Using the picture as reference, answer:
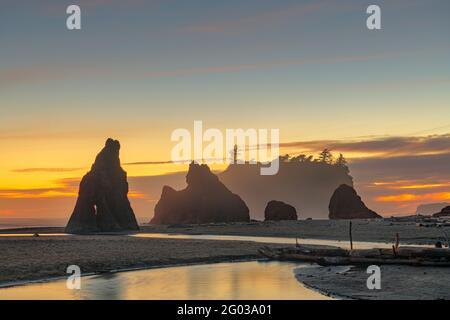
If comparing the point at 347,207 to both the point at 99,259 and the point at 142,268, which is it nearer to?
the point at 99,259

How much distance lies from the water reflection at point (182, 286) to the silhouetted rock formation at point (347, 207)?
14180 centimetres

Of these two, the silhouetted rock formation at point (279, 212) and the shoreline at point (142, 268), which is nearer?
the shoreline at point (142, 268)

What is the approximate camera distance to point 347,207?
17912 cm

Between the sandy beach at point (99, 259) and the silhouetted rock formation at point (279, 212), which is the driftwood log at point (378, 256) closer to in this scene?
the sandy beach at point (99, 259)

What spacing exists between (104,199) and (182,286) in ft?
352

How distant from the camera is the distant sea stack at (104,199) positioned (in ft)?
422

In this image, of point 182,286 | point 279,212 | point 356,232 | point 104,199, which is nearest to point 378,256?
point 182,286

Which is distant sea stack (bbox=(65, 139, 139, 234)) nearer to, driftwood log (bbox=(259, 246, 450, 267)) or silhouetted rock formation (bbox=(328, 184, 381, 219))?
silhouetted rock formation (bbox=(328, 184, 381, 219))

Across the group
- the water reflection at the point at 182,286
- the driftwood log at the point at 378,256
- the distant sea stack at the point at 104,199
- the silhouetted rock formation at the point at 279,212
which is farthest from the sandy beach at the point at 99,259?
the silhouetted rock formation at the point at 279,212

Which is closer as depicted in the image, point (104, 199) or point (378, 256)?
point (378, 256)

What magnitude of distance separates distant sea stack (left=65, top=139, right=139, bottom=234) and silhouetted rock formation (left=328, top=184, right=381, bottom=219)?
76.1 metres

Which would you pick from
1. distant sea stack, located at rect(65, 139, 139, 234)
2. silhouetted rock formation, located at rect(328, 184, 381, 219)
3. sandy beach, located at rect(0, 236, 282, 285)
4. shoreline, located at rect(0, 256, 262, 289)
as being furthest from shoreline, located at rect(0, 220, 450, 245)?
silhouetted rock formation, located at rect(328, 184, 381, 219)

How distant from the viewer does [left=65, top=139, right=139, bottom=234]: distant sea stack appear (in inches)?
5069
